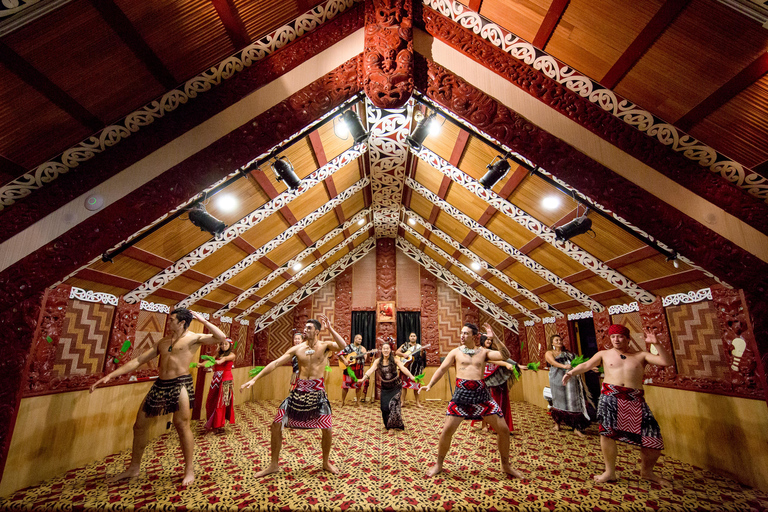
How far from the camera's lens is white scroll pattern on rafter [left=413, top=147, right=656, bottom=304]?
176 inches

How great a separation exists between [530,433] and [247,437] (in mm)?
4449

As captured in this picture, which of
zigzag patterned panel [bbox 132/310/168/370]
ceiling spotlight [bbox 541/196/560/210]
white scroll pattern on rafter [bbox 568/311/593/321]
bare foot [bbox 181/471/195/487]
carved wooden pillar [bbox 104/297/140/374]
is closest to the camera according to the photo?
bare foot [bbox 181/471/195/487]

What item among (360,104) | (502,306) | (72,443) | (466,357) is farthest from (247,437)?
(502,306)

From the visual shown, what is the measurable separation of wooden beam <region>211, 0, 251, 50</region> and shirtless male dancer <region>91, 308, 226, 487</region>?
8.23 feet

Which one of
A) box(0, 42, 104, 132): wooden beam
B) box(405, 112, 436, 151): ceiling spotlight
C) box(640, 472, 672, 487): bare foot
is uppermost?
box(405, 112, 436, 151): ceiling spotlight

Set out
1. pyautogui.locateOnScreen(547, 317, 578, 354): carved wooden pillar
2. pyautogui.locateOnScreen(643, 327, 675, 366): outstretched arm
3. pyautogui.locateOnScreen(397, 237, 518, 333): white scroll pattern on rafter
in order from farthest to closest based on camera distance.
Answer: pyautogui.locateOnScreen(397, 237, 518, 333): white scroll pattern on rafter < pyautogui.locateOnScreen(547, 317, 578, 354): carved wooden pillar < pyautogui.locateOnScreen(643, 327, 675, 366): outstretched arm

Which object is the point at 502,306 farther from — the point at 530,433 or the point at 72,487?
the point at 72,487

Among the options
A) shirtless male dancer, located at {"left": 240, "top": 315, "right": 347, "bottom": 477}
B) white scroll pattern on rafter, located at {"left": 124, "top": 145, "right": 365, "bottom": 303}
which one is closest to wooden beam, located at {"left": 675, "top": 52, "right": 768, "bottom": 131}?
shirtless male dancer, located at {"left": 240, "top": 315, "right": 347, "bottom": 477}

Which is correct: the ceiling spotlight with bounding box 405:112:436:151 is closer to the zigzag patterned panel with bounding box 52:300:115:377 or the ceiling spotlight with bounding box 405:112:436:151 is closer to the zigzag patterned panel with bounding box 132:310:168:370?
the zigzag patterned panel with bounding box 52:300:115:377

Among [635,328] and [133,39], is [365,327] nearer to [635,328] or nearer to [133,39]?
[635,328]

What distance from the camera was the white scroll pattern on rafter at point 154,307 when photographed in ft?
15.6

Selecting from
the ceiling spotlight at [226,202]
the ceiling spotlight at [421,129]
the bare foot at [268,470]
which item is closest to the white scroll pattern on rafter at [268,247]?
the ceiling spotlight at [226,202]

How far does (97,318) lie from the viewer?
4000 millimetres

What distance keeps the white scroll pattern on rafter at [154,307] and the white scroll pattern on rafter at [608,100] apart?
5.20 metres
